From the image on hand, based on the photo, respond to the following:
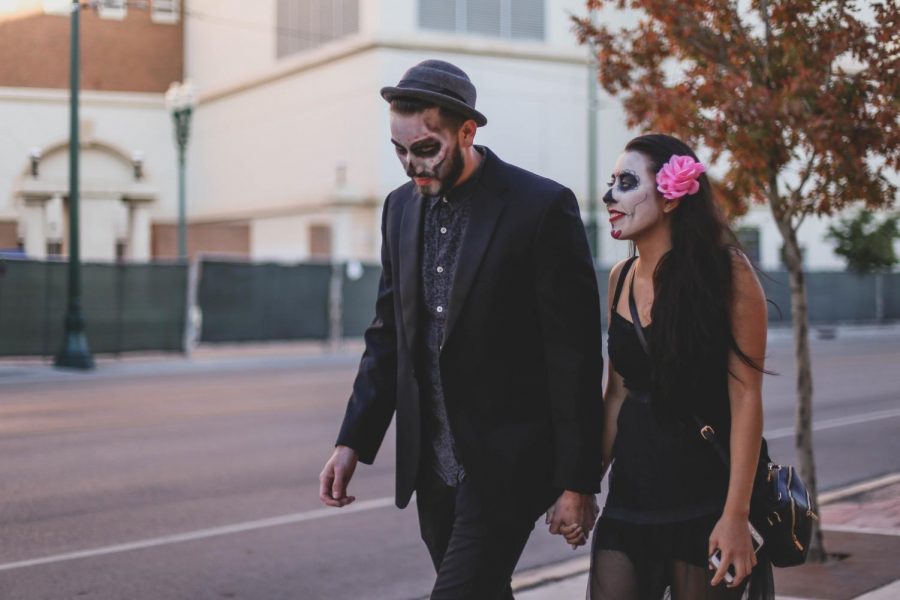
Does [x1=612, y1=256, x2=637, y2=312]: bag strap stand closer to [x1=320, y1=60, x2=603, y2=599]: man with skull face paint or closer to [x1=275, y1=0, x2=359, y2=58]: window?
[x1=320, y1=60, x2=603, y2=599]: man with skull face paint

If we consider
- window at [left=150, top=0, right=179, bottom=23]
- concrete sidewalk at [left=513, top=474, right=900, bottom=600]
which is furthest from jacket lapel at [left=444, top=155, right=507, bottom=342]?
window at [left=150, top=0, right=179, bottom=23]

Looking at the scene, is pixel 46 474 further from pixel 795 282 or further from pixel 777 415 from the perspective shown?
pixel 777 415

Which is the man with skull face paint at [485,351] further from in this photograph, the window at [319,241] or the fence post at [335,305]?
the window at [319,241]

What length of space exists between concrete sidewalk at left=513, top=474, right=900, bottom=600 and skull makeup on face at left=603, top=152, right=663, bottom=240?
289cm

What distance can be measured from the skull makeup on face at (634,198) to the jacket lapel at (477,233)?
316 mm

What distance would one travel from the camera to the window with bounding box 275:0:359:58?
134 ft

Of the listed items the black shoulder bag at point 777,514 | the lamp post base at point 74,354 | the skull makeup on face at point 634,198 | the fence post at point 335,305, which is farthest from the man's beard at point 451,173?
the fence post at point 335,305

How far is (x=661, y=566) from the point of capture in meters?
3.49

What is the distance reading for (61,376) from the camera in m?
20.8

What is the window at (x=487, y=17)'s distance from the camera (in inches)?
1566

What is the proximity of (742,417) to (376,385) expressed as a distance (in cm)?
109

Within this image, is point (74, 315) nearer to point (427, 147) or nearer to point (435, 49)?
point (427, 147)

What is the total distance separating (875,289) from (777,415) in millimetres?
26122

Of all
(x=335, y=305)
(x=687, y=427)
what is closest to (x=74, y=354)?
(x=335, y=305)
